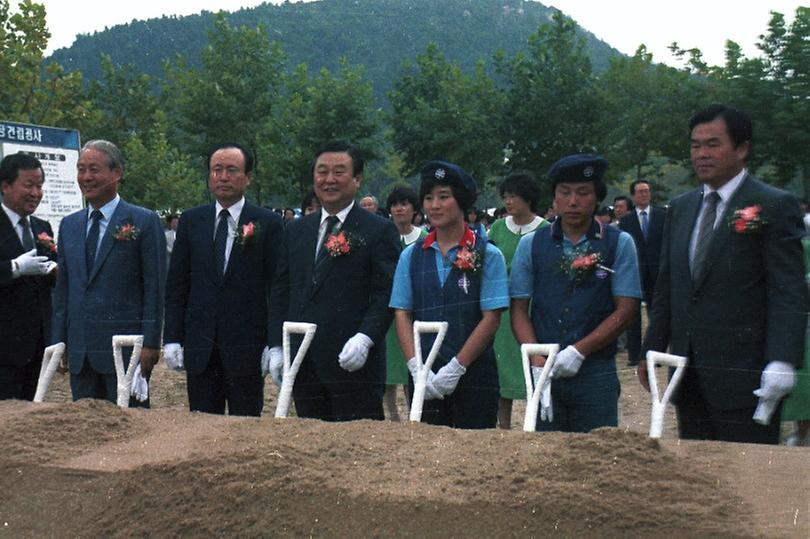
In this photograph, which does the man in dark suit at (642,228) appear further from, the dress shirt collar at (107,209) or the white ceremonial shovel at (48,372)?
the white ceremonial shovel at (48,372)

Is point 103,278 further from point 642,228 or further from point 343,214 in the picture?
point 642,228

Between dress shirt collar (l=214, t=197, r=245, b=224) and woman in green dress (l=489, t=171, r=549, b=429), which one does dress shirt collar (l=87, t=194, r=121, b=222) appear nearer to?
dress shirt collar (l=214, t=197, r=245, b=224)

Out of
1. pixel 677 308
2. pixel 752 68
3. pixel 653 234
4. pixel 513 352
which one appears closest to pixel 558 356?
pixel 677 308

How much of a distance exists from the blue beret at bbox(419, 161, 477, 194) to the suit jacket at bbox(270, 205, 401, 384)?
1.21ft

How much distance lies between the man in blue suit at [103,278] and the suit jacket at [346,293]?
29.0 inches

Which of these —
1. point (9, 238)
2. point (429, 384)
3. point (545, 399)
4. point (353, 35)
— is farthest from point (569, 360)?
point (353, 35)

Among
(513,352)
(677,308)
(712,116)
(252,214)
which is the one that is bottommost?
(513,352)

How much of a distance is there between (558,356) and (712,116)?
1002 mm

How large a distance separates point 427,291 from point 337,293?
0.47 metres

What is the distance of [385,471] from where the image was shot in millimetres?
2512

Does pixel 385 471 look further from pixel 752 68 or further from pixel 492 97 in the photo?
pixel 492 97

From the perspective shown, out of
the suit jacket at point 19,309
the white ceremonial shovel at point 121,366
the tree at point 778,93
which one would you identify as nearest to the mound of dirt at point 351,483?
the white ceremonial shovel at point 121,366

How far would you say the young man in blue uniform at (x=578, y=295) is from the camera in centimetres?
364

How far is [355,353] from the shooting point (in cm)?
399
